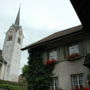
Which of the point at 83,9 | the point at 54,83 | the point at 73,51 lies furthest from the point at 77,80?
the point at 83,9

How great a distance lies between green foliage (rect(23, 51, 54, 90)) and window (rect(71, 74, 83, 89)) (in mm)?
2005

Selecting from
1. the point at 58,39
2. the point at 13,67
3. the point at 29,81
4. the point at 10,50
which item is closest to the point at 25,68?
the point at 29,81

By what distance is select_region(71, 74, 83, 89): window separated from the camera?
35.3 feet

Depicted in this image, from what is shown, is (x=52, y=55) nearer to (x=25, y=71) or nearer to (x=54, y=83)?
(x=54, y=83)

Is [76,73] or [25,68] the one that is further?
[25,68]

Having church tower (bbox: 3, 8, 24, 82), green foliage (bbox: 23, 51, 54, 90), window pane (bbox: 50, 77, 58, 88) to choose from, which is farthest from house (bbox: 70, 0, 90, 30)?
church tower (bbox: 3, 8, 24, 82)

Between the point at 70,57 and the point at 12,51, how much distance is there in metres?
45.7

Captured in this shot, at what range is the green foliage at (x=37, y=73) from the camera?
39.6 ft

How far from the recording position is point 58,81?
1168cm

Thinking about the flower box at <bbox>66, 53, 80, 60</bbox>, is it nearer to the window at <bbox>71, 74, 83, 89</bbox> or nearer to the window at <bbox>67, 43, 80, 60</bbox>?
the window at <bbox>67, 43, 80, 60</bbox>

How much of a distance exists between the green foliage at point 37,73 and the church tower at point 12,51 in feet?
112

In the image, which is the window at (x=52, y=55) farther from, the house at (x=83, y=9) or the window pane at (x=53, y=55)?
the house at (x=83, y=9)

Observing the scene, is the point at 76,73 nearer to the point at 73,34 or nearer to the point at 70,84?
the point at 70,84

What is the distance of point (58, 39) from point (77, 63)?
2.60m
